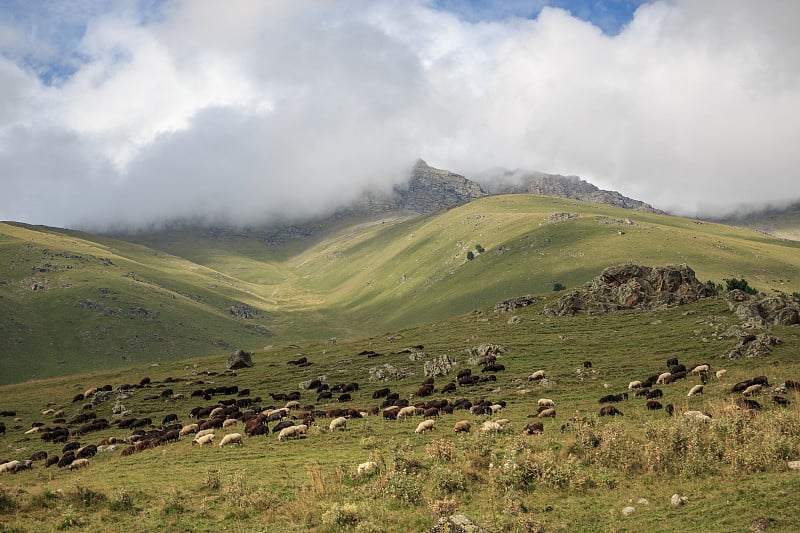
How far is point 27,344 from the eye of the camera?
157375mm

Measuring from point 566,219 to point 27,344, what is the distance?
172967mm

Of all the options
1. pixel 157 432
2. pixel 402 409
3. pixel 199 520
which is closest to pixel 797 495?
pixel 199 520

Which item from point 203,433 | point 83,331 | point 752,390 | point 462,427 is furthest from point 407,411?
point 83,331

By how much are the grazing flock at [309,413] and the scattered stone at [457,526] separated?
26.3 feet

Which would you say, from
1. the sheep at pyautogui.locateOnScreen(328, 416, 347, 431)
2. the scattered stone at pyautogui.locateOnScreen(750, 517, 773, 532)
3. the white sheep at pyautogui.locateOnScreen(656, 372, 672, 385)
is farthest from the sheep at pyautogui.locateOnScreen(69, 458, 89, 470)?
the white sheep at pyautogui.locateOnScreen(656, 372, 672, 385)

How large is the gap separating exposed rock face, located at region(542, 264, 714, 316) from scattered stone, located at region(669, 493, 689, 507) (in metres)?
66.5

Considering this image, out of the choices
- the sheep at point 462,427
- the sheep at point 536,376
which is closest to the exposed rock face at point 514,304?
the sheep at point 536,376

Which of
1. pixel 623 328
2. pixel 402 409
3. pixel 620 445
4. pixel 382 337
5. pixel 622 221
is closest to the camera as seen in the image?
pixel 620 445

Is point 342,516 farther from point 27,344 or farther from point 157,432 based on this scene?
point 27,344

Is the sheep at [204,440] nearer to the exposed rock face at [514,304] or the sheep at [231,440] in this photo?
the sheep at [231,440]

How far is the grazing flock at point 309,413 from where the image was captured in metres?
33.6

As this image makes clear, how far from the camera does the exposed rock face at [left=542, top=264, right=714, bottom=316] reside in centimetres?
7988

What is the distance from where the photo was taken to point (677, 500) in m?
17.2

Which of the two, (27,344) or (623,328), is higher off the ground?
(623,328)
